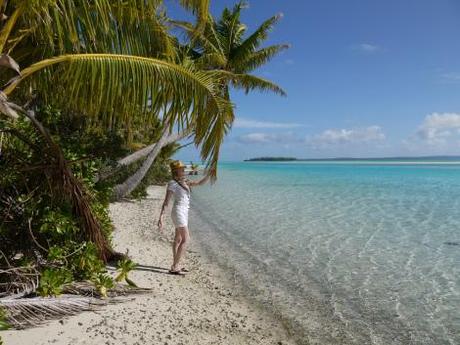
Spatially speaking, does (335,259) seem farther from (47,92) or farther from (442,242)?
(47,92)

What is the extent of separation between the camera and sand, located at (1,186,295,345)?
158 inches

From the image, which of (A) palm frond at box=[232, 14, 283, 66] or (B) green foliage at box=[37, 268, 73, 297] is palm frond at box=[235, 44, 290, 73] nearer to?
(A) palm frond at box=[232, 14, 283, 66]

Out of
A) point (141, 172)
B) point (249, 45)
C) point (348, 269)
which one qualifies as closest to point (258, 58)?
point (249, 45)

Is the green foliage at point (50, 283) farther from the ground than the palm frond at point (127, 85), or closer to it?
closer to it

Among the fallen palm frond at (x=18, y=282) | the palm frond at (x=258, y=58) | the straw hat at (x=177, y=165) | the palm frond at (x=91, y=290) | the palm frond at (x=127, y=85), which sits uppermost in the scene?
the palm frond at (x=258, y=58)

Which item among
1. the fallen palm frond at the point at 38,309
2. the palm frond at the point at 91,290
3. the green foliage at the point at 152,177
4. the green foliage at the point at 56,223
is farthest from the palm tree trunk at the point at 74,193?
the green foliage at the point at 152,177

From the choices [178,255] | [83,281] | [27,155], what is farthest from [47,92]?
[178,255]

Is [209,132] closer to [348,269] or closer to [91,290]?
[91,290]

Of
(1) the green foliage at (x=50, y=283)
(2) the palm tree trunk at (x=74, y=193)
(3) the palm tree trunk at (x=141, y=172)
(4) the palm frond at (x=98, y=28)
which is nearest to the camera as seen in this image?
(1) the green foliage at (x=50, y=283)

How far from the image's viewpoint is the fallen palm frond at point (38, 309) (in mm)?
4070

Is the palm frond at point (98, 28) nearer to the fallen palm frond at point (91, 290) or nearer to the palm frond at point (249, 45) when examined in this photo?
the fallen palm frond at point (91, 290)

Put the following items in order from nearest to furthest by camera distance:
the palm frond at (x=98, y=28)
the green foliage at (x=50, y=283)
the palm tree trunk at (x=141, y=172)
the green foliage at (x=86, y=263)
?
the green foliage at (x=50, y=283) < the palm frond at (x=98, y=28) < the green foliage at (x=86, y=263) < the palm tree trunk at (x=141, y=172)

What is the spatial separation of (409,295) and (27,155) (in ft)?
17.8

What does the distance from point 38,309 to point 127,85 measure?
244 centimetres
